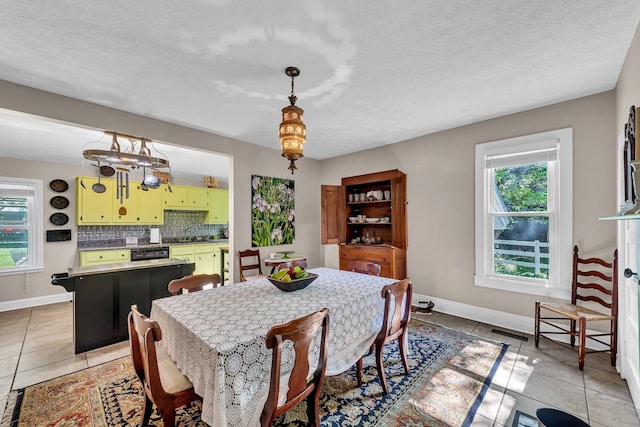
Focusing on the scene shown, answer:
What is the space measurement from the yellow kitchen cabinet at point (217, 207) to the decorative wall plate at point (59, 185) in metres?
2.62

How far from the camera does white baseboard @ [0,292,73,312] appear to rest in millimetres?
4238

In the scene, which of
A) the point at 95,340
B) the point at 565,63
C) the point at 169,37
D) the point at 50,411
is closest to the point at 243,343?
the point at 50,411

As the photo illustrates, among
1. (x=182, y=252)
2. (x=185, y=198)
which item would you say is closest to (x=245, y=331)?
(x=182, y=252)

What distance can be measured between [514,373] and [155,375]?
9.19 feet

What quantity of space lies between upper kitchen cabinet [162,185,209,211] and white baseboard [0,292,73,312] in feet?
7.54

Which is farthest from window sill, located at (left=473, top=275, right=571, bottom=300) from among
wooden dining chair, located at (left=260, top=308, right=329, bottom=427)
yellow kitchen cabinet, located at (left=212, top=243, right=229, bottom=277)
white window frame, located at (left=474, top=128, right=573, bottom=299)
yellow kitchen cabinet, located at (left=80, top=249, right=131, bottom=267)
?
yellow kitchen cabinet, located at (left=80, top=249, right=131, bottom=267)

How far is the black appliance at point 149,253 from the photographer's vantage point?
5.16 meters

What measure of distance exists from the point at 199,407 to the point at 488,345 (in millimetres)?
2840

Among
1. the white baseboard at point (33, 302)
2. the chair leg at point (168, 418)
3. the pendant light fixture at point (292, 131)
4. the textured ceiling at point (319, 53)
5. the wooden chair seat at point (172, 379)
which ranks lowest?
the white baseboard at point (33, 302)

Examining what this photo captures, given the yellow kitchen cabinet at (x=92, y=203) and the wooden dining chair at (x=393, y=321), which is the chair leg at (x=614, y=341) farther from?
the yellow kitchen cabinet at (x=92, y=203)

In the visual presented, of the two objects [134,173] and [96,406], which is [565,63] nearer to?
[96,406]

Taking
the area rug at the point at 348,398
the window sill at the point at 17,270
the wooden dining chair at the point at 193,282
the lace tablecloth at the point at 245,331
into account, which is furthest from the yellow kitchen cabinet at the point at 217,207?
the lace tablecloth at the point at 245,331

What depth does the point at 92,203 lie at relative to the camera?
4.95 meters

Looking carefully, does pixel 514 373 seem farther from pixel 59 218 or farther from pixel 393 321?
pixel 59 218
